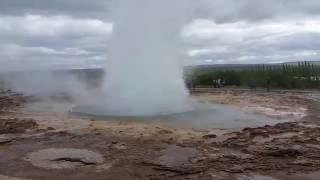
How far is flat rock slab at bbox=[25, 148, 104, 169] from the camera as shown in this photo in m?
8.18

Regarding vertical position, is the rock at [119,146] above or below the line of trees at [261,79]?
below

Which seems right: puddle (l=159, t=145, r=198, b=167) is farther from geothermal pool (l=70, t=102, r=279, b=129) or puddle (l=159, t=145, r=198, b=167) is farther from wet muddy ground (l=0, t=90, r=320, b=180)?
geothermal pool (l=70, t=102, r=279, b=129)

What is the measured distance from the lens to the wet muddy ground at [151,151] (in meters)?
7.75

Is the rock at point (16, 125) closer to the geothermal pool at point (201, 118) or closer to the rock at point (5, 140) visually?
the rock at point (5, 140)

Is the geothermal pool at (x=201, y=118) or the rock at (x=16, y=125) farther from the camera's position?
the geothermal pool at (x=201, y=118)

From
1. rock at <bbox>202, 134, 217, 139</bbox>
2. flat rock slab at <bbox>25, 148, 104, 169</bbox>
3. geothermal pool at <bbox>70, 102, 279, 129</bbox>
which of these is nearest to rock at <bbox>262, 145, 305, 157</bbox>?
rock at <bbox>202, 134, 217, 139</bbox>

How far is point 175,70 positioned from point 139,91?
2119 millimetres

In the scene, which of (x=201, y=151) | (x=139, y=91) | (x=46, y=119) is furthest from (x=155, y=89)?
(x=201, y=151)

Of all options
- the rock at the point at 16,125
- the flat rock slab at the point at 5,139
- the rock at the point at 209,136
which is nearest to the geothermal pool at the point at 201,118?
the rock at the point at 209,136

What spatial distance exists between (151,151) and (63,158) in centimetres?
150

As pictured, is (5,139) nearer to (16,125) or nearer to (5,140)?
(5,140)

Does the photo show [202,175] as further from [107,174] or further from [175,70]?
[175,70]

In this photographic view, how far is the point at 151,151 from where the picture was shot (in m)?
9.05

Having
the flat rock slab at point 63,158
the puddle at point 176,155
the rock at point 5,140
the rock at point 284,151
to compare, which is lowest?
the rock at point 284,151
